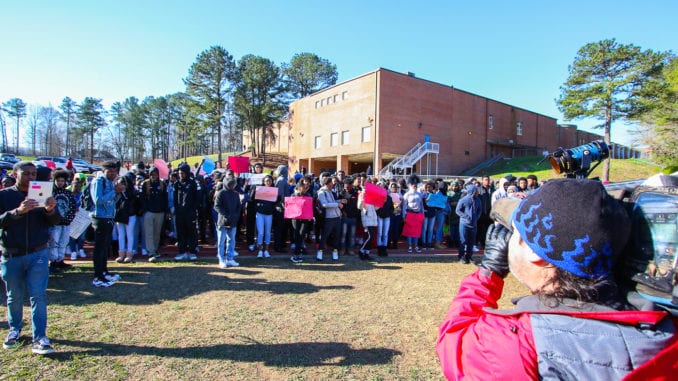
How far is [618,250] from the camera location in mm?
1053

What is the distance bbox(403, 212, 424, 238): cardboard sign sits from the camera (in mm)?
9430

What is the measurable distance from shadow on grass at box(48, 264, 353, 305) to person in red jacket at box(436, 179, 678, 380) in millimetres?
4710

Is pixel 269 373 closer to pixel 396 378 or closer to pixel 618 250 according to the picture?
pixel 396 378

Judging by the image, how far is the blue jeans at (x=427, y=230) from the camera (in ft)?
32.5

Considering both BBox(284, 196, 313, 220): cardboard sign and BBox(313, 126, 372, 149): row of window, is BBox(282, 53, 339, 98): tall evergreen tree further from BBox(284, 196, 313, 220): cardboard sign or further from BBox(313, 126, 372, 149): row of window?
BBox(284, 196, 313, 220): cardboard sign

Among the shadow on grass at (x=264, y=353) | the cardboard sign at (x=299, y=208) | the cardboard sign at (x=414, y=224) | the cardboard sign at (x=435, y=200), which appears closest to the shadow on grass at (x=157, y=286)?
the shadow on grass at (x=264, y=353)

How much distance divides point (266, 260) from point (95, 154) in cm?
7824

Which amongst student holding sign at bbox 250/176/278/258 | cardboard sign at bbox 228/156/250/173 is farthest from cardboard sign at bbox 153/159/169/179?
student holding sign at bbox 250/176/278/258

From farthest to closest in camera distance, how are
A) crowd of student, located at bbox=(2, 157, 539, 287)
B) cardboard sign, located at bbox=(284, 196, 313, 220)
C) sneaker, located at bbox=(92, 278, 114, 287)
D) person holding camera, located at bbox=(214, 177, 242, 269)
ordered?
cardboard sign, located at bbox=(284, 196, 313, 220)
person holding camera, located at bbox=(214, 177, 242, 269)
crowd of student, located at bbox=(2, 157, 539, 287)
sneaker, located at bbox=(92, 278, 114, 287)

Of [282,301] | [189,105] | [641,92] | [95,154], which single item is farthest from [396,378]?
[95,154]

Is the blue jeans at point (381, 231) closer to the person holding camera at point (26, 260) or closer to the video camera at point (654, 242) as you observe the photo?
the person holding camera at point (26, 260)

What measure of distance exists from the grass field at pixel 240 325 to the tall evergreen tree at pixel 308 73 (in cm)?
4833

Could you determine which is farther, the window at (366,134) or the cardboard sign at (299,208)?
the window at (366,134)

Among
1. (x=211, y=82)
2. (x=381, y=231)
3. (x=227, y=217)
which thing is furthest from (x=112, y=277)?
(x=211, y=82)
